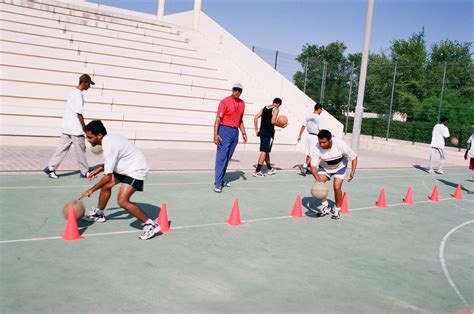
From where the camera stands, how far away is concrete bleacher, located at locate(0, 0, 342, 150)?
14922 millimetres

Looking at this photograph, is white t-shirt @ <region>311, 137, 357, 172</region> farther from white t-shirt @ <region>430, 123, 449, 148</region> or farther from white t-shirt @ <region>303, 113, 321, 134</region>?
white t-shirt @ <region>430, 123, 449, 148</region>

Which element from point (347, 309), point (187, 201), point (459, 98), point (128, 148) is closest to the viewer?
point (347, 309)

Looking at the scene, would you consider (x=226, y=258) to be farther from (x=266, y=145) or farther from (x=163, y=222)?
(x=266, y=145)

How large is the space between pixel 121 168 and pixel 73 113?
411cm

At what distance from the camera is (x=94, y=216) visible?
6.44 meters

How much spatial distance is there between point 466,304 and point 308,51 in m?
85.9

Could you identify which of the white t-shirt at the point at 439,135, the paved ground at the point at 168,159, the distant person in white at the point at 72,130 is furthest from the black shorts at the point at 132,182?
the white t-shirt at the point at 439,135

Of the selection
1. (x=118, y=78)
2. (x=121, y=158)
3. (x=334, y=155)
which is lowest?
(x=121, y=158)

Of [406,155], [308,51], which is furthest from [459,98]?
[308,51]

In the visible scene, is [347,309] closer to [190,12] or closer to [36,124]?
[36,124]

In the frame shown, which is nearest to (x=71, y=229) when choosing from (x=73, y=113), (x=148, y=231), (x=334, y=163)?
(x=148, y=231)

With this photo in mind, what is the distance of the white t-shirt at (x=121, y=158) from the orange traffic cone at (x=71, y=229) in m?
0.77

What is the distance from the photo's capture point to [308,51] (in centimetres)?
8694

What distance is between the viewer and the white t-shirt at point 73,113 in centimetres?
906
